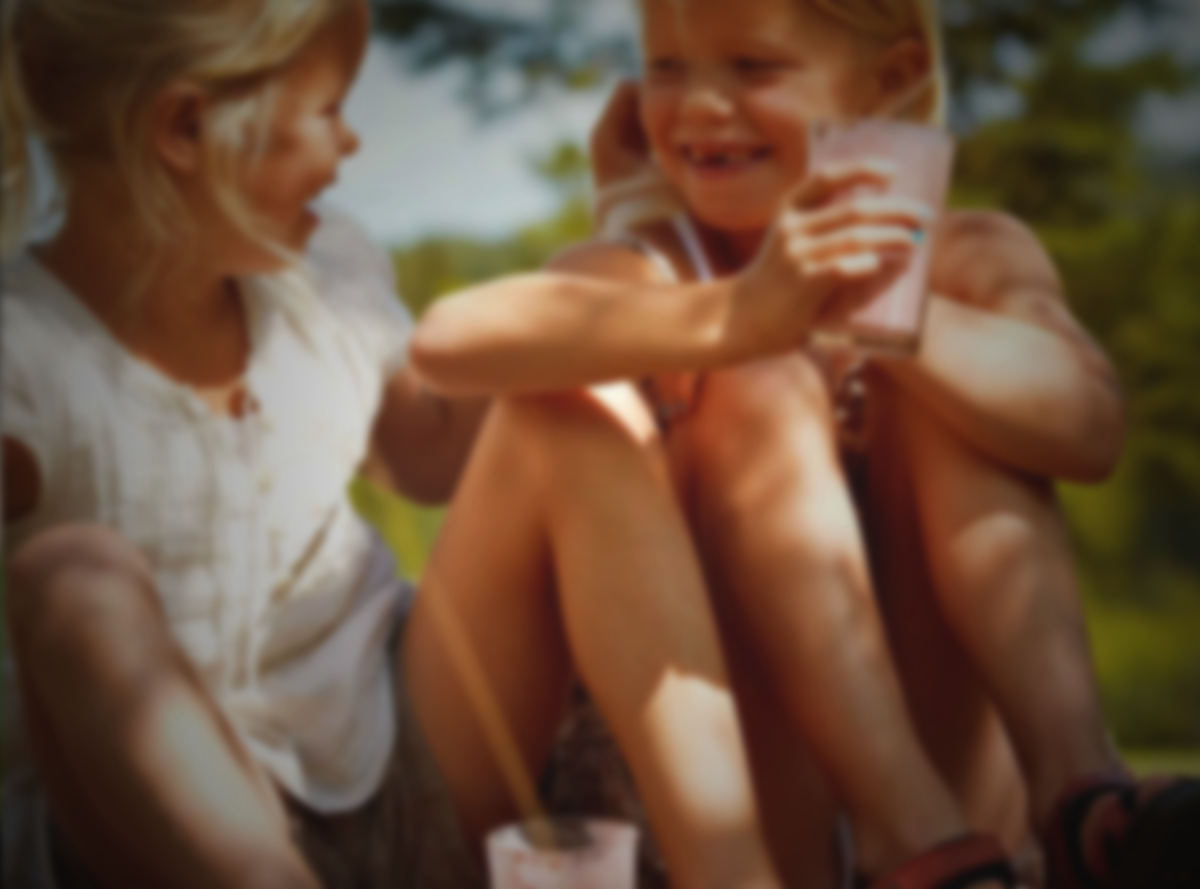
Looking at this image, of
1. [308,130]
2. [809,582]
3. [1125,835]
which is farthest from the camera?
[308,130]

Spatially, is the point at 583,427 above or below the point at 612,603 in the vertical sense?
above

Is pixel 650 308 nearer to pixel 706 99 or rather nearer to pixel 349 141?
pixel 706 99

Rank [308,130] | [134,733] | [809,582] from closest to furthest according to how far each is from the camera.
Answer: [809,582] → [134,733] → [308,130]

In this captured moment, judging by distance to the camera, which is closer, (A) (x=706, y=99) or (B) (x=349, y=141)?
(A) (x=706, y=99)

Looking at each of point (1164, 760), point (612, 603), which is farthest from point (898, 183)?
point (1164, 760)

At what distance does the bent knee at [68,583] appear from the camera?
5.07 ft

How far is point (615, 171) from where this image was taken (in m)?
1.62

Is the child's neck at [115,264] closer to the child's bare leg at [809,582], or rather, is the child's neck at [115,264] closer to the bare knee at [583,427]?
the bare knee at [583,427]

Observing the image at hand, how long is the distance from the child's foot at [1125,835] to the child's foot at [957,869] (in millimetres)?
64

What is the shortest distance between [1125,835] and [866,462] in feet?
1.46

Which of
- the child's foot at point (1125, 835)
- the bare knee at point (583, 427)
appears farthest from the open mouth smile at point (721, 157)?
the child's foot at point (1125, 835)

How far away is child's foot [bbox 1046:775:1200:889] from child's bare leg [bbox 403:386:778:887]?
267mm

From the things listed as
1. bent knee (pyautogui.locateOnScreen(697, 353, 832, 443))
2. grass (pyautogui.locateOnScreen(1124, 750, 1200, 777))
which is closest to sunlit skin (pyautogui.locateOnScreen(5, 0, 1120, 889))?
bent knee (pyautogui.locateOnScreen(697, 353, 832, 443))

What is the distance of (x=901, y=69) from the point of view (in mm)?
1532
